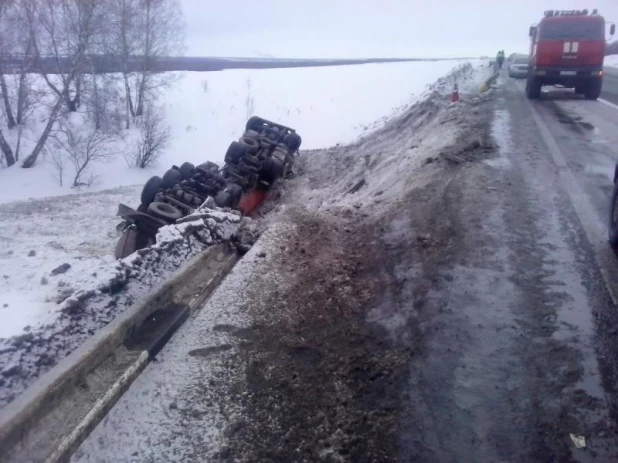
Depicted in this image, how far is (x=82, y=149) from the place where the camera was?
19953 mm

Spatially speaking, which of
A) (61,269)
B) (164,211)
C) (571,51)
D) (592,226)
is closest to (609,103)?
(571,51)

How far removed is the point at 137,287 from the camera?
17.3 ft

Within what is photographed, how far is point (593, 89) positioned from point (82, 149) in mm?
17252

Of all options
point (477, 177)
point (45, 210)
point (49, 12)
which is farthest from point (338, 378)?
point (49, 12)

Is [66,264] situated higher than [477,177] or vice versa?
[477,177]

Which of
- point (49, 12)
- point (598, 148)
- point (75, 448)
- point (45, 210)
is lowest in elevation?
point (45, 210)

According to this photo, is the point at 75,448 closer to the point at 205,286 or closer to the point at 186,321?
the point at 186,321

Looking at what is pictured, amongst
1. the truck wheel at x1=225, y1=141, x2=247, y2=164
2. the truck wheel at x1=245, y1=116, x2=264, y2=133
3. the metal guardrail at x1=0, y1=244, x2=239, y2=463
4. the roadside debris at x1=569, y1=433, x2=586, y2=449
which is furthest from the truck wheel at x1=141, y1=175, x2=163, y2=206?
the roadside debris at x1=569, y1=433, x2=586, y2=449

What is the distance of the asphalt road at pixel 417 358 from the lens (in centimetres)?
318

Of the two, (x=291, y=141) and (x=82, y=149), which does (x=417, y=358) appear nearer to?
(x=291, y=141)

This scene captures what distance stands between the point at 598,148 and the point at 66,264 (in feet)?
30.9

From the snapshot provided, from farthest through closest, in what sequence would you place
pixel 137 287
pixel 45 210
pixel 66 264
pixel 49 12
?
pixel 49 12
pixel 45 210
pixel 66 264
pixel 137 287

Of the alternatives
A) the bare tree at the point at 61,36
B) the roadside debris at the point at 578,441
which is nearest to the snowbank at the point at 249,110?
the bare tree at the point at 61,36

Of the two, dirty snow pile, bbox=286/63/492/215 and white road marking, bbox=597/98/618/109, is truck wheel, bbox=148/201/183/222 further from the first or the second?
white road marking, bbox=597/98/618/109
